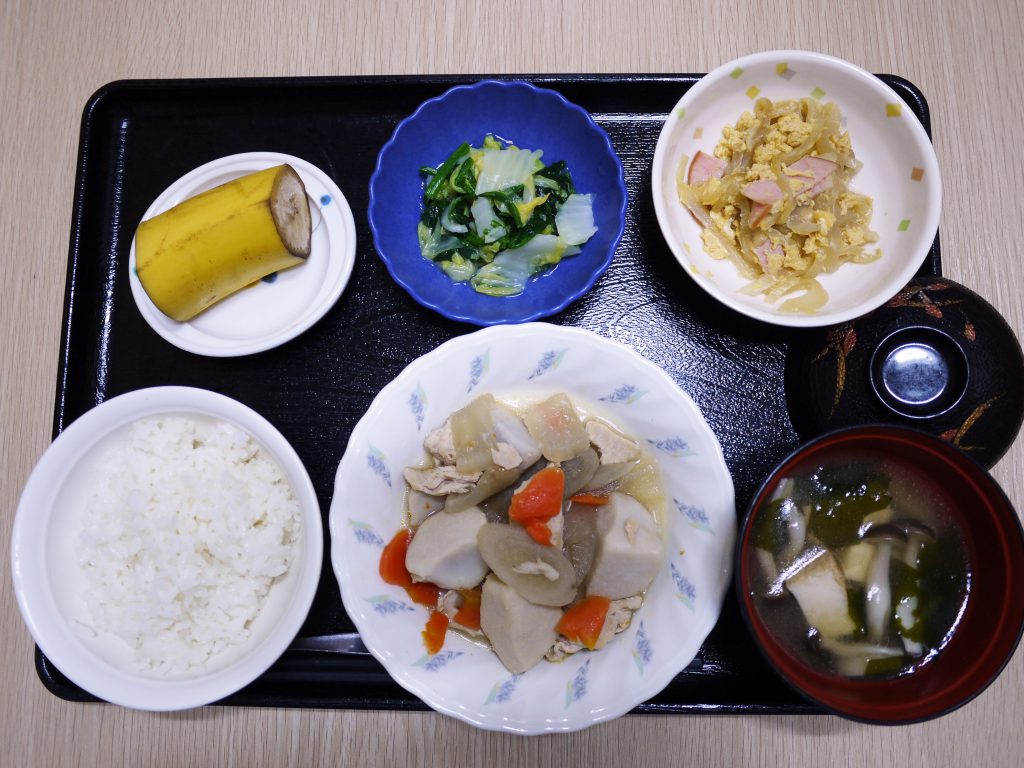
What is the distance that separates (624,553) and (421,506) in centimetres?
57

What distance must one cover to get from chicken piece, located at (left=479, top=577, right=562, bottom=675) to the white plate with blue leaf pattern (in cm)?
6

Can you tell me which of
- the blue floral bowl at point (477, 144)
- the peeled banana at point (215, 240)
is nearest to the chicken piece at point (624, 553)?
the blue floral bowl at point (477, 144)

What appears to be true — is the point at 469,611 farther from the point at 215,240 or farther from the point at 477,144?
the point at 477,144

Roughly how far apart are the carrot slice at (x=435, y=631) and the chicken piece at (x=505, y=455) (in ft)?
1.50

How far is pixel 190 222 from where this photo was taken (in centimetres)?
186

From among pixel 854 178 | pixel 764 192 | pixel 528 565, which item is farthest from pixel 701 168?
pixel 528 565

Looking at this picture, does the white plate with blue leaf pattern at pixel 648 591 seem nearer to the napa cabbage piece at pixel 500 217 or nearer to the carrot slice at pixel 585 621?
the carrot slice at pixel 585 621

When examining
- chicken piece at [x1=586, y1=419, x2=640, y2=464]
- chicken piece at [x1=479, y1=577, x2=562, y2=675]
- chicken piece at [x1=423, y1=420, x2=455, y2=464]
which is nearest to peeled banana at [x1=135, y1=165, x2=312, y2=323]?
chicken piece at [x1=423, y1=420, x2=455, y2=464]

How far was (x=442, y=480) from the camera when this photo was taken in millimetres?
1748

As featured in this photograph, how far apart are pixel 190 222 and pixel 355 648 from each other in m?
1.32

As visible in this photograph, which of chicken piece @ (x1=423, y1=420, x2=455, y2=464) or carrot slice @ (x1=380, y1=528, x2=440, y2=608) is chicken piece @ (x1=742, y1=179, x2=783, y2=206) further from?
carrot slice @ (x1=380, y1=528, x2=440, y2=608)

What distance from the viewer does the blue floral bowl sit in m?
1.90

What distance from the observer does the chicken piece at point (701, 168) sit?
192 centimetres

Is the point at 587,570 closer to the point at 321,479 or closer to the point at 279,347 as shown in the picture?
the point at 321,479
